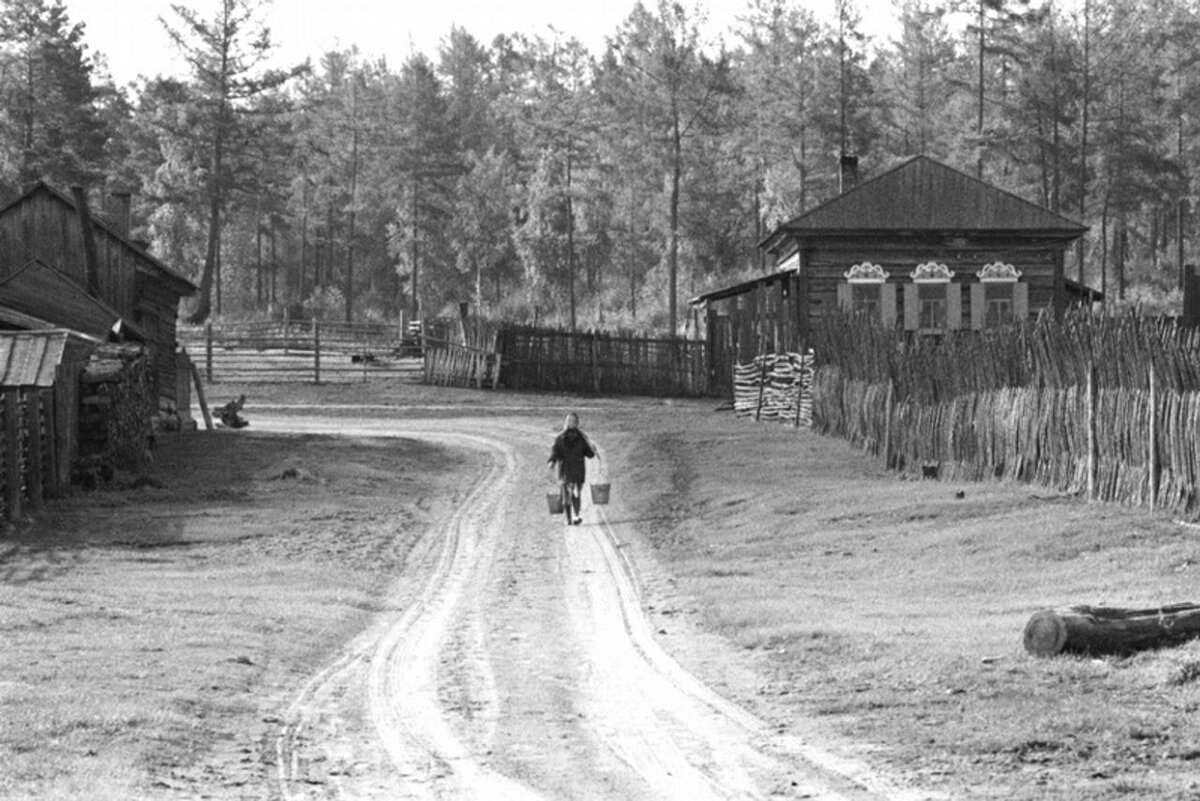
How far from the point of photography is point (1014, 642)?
13.2m

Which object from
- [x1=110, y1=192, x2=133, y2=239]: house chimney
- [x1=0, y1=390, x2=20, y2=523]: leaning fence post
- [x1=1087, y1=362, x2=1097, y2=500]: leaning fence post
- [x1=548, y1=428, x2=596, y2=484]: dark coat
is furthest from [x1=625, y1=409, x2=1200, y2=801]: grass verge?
[x1=110, y1=192, x2=133, y2=239]: house chimney

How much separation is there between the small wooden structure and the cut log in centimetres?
1470

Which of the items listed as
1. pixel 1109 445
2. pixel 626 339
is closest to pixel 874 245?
pixel 626 339

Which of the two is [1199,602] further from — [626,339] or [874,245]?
[626,339]

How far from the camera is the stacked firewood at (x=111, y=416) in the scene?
28547 mm

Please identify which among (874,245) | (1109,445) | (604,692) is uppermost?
(874,245)

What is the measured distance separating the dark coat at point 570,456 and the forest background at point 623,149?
39270 mm

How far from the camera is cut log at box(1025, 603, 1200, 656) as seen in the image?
1227 cm

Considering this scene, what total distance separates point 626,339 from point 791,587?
34.7m

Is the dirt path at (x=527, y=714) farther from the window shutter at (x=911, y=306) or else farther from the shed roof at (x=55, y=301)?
the window shutter at (x=911, y=306)

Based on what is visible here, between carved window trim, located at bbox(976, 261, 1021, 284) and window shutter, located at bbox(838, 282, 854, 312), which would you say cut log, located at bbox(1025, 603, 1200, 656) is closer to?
window shutter, located at bbox(838, 282, 854, 312)

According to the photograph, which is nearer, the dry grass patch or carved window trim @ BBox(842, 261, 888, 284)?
the dry grass patch

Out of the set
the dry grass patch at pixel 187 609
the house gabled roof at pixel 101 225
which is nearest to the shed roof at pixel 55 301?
the dry grass patch at pixel 187 609

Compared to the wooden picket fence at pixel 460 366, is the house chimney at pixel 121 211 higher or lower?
higher
